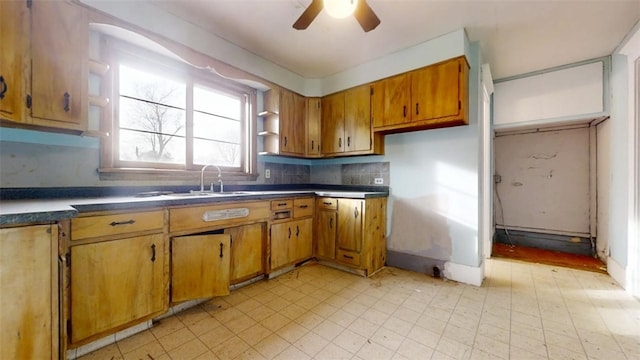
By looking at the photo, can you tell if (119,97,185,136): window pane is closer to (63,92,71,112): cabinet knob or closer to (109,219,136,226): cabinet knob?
(63,92,71,112): cabinet knob

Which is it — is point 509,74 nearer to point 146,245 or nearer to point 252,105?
point 252,105

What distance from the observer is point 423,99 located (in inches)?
99.3

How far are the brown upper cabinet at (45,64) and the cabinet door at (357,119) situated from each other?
2498mm

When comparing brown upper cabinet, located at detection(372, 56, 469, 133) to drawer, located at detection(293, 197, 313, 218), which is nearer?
brown upper cabinet, located at detection(372, 56, 469, 133)

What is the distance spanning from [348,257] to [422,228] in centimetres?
92

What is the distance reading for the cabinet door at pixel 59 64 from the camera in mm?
1389

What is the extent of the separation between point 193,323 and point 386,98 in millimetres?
2861

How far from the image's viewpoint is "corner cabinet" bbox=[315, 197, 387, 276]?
8.54 feet

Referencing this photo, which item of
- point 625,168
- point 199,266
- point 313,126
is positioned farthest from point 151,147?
point 625,168

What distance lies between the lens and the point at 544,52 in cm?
271

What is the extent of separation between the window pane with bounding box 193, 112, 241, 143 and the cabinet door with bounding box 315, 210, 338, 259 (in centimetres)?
143

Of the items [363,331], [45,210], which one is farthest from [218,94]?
[363,331]

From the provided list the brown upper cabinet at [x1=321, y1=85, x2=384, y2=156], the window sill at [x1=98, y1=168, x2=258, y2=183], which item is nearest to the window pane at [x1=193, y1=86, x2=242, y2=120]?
the window sill at [x1=98, y1=168, x2=258, y2=183]

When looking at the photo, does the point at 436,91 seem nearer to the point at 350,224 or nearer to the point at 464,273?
the point at 350,224
